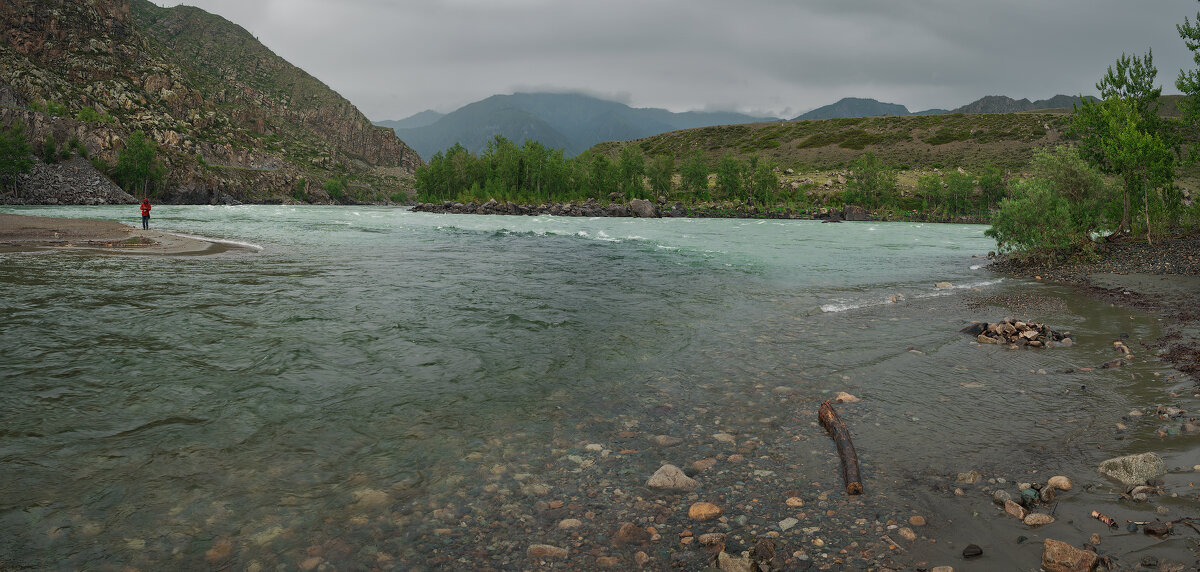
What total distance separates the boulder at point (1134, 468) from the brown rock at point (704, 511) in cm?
466

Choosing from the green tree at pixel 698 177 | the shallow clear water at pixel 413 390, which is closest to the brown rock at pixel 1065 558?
the shallow clear water at pixel 413 390

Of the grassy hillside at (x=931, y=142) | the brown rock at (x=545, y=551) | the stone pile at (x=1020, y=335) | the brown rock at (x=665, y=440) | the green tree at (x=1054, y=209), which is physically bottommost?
the brown rock at (x=545, y=551)

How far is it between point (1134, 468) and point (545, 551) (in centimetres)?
680

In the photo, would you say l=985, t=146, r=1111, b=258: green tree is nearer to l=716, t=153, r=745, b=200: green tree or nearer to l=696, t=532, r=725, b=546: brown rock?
l=696, t=532, r=725, b=546: brown rock

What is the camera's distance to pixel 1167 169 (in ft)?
95.0

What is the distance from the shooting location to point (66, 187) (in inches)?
4729

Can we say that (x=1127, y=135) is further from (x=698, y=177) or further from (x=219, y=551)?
(x=698, y=177)

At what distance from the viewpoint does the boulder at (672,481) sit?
→ 6.43 meters

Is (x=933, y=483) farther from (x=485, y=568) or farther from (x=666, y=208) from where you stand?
(x=666, y=208)

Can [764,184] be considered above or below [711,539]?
above

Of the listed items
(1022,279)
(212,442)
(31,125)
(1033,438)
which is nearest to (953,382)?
(1033,438)

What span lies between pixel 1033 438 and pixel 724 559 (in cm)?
567

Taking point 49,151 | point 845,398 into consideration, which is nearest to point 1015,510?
point 845,398

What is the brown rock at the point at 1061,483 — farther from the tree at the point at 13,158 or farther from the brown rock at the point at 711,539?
the tree at the point at 13,158
